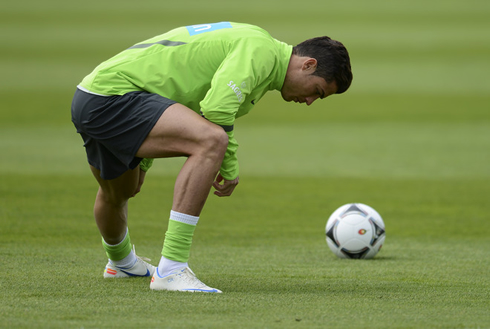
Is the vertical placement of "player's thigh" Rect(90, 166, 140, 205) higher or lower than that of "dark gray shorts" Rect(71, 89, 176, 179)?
lower

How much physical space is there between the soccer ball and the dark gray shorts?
2.28m

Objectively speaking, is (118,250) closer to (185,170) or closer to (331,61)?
(185,170)

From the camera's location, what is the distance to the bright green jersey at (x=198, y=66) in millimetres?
4629

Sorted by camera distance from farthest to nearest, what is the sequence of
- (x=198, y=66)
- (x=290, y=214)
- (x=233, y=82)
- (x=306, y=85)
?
(x=290, y=214) → (x=306, y=85) → (x=198, y=66) → (x=233, y=82)

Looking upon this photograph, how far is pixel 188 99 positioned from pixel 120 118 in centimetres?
45

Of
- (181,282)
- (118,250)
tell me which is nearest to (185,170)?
(181,282)

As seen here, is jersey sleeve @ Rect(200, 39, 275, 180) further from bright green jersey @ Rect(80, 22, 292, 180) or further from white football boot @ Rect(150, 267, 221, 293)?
white football boot @ Rect(150, 267, 221, 293)

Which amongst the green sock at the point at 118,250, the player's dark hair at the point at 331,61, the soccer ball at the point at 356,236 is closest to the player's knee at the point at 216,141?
the player's dark hair at the point at 331,61

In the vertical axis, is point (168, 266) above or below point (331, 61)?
below

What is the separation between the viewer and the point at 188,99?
15.8 feet

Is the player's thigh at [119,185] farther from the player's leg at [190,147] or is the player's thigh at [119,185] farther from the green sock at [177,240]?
the green sock at [177,240]

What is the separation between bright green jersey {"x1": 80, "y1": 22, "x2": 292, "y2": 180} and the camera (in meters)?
4.63

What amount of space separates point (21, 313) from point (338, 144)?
14.0 metres

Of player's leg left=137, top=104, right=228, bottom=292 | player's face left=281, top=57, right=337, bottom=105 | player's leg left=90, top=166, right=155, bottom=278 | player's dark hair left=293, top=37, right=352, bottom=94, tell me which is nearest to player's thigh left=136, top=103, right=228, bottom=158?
player's leg left=137, top=104, right=228, bottom=292
